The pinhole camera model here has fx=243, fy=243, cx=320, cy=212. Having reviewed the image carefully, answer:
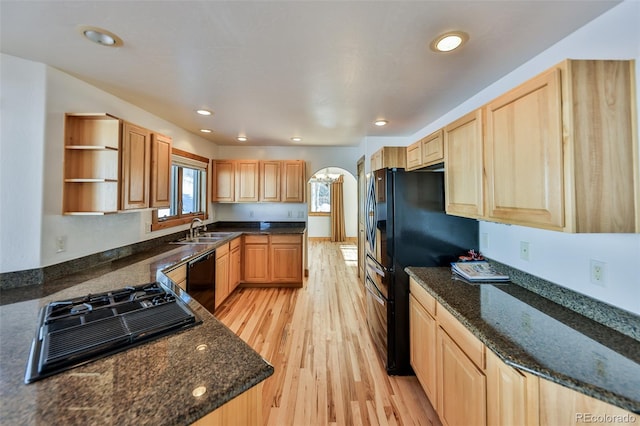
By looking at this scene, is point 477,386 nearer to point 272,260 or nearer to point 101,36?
point 101,36

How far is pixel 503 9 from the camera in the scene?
1.20 meters

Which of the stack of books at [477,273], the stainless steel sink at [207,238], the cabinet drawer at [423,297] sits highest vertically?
the stainless steel sink at [207,238]

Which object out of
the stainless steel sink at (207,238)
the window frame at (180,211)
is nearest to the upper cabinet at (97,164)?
the window frame at (180,211)

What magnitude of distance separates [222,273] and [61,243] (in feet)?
5.59

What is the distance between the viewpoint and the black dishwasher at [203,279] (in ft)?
8.13

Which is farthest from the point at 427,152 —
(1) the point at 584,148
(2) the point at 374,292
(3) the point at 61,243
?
(3) the point at 61,243

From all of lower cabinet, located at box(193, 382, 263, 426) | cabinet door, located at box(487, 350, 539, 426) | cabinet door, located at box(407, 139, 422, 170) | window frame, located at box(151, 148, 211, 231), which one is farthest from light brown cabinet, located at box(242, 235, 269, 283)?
cabinet door, located at box(487, 350, 539, 426)

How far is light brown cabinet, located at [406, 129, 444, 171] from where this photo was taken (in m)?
1.93

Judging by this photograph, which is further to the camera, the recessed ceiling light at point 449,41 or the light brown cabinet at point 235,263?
the light brown cabinet at point 235,263

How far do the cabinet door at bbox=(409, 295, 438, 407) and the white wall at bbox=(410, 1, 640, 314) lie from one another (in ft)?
2.40

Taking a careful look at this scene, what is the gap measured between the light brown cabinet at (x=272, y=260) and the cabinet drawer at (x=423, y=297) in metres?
2.36

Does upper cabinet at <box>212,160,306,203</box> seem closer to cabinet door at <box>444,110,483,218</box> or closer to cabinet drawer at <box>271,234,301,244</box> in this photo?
cabinet drawer at <box>271,234,301,244</box>

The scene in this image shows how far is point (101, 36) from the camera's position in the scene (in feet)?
4.68

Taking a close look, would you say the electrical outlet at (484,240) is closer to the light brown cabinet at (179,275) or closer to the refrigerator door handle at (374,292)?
the refrigerator door handle at (374,292)
